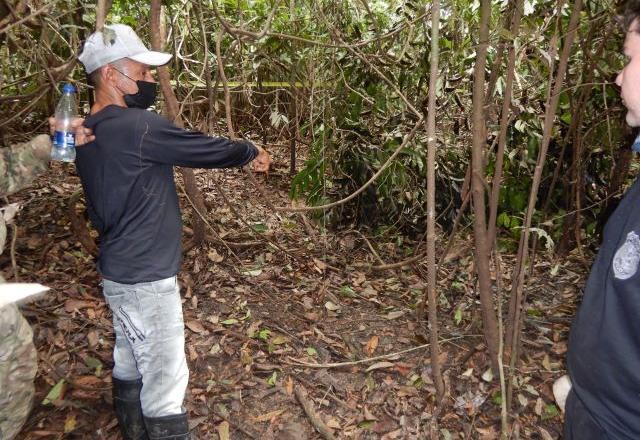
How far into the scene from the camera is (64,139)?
6.84ft

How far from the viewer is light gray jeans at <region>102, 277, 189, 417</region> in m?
2.21

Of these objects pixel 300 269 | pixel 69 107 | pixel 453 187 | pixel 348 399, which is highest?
pixel 69 107

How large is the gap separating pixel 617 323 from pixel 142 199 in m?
1.69

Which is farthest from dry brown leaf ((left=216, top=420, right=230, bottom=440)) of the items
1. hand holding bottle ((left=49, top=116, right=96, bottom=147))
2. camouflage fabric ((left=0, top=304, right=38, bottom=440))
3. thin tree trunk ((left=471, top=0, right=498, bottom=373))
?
hand holding bottle ((left=49, top=116, right=96, bottom=147))

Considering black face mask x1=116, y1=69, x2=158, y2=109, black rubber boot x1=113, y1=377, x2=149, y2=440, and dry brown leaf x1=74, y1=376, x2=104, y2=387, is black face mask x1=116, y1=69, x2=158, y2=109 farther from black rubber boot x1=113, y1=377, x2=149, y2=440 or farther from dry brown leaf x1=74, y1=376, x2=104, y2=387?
dry brown leaf x1=74, y1=376, x2=104, y2=387

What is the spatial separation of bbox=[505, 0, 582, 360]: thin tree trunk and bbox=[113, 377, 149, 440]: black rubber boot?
6.08 ft

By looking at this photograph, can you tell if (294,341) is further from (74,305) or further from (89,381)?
(74,305)

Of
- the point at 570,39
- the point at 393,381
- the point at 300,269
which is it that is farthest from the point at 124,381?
the point at 570,39

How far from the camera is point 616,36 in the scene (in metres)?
3.31

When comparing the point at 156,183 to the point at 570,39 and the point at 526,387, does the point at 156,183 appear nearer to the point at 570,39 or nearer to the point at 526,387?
the point at 570,39

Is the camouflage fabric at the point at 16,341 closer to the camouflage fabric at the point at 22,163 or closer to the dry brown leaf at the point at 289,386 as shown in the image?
the camouflage fabric at the point at 22,163

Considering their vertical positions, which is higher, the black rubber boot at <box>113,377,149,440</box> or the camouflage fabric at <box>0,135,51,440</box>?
the camouflage fabric at <box>0,135,51,440</box>

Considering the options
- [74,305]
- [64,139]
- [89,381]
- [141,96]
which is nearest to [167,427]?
[89,381]

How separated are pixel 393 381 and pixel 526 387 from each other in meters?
0.74
